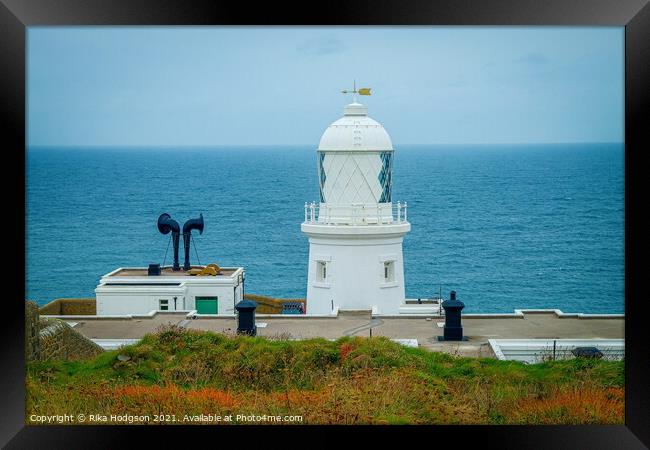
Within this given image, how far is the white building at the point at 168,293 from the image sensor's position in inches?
1027

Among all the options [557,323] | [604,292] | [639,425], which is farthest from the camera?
[604,292]

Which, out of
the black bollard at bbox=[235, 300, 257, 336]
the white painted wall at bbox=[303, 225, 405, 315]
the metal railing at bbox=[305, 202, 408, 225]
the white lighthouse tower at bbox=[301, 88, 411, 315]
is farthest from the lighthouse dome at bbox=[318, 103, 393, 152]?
the black bollard at bbox=[235, 300, 257, 336]

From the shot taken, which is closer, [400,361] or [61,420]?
[61,420]

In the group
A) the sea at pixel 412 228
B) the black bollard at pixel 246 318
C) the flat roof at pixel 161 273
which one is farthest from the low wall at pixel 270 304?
the sea at pixel 412 228

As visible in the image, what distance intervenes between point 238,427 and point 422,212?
82.0m

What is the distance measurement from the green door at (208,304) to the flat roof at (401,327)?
2121mm

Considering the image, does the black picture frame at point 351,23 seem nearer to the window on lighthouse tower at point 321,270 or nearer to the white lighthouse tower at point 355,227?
the white lighthouse tower at point 355,227

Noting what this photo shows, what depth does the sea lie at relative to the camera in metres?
64.8

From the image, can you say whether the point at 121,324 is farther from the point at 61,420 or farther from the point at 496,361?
the point at 61,420

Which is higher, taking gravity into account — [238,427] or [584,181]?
[584,181]

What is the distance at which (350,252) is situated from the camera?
1072 inches

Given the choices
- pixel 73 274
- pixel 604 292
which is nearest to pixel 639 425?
pixel 604 292

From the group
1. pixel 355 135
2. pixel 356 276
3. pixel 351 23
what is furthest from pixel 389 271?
pixel 351 23

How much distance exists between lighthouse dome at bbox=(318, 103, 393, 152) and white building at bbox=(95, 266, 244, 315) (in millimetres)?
3918
